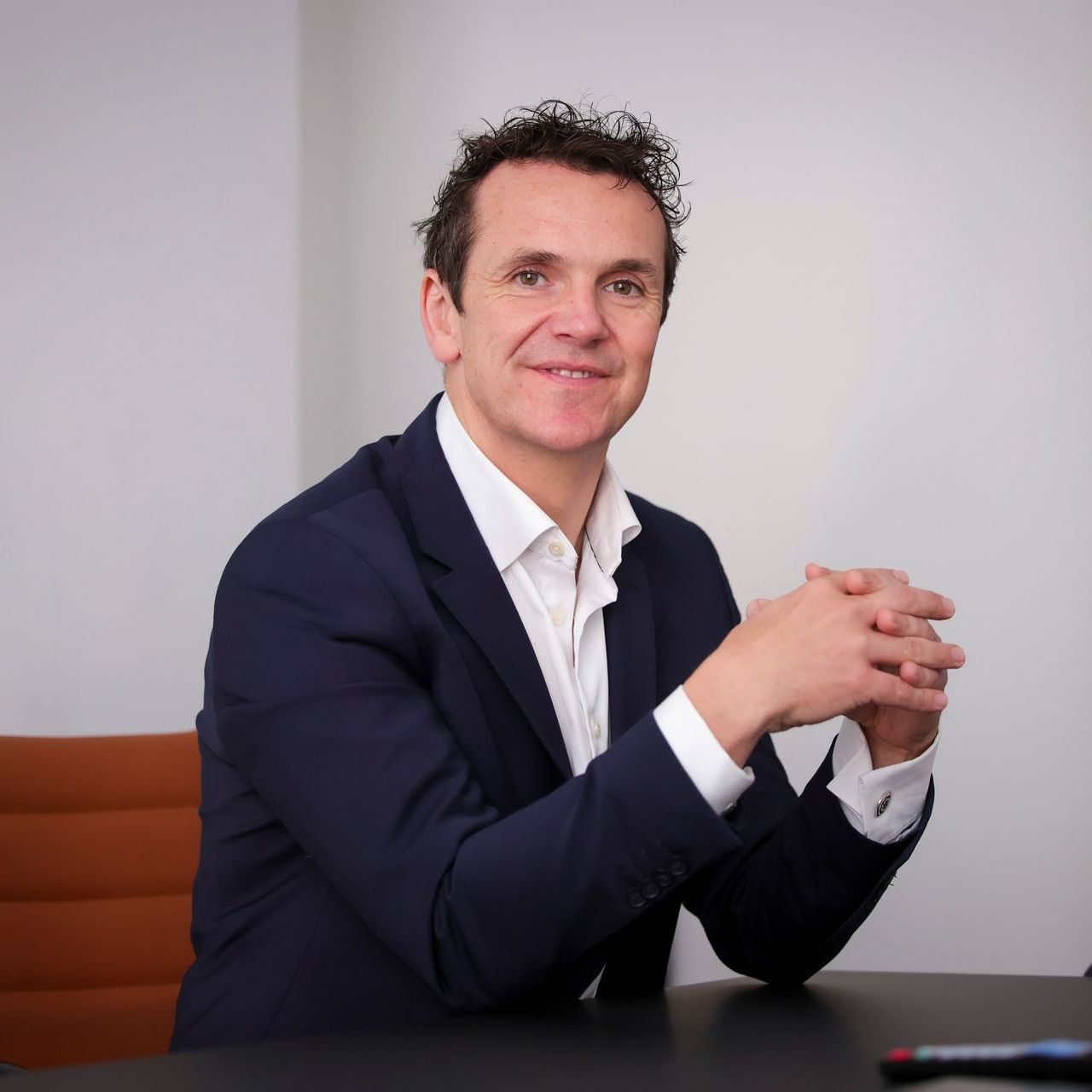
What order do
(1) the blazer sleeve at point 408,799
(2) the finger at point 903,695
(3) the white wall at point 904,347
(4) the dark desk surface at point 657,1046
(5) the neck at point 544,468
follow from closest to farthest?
1. (4) the dark desk surface at point 657,1046
2. (1) the blazer sleeve at point 408,799
3. (2) the finger at point 903,695
4. (5) the neck at point 544,468
5. (3) the white wall at point 904,347

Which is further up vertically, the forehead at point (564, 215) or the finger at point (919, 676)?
the forehead at point (564, 215)

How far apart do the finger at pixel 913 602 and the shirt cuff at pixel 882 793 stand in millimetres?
134

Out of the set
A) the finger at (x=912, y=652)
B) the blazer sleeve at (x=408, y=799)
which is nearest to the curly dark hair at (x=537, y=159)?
the blazer sleeve at (x=408, y=799)

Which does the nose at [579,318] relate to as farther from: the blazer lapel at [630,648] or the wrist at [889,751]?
the wrist at [889,751]

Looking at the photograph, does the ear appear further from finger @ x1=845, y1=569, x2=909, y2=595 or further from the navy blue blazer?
finger @ x1=845, y1=569, x2=909, y2=595

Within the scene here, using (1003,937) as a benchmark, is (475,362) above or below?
above

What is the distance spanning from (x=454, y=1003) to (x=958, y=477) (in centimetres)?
206

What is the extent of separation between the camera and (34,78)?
2.90 meters

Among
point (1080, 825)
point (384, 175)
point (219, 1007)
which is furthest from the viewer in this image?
point (384, 175)

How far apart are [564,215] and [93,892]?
127 centimetres

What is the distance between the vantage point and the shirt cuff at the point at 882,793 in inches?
54.5

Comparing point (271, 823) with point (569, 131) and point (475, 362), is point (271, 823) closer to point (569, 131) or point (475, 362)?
point (475, 362)

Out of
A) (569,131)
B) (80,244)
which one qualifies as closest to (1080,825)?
(569,131)

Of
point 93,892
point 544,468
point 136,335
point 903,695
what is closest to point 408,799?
point 903,695
